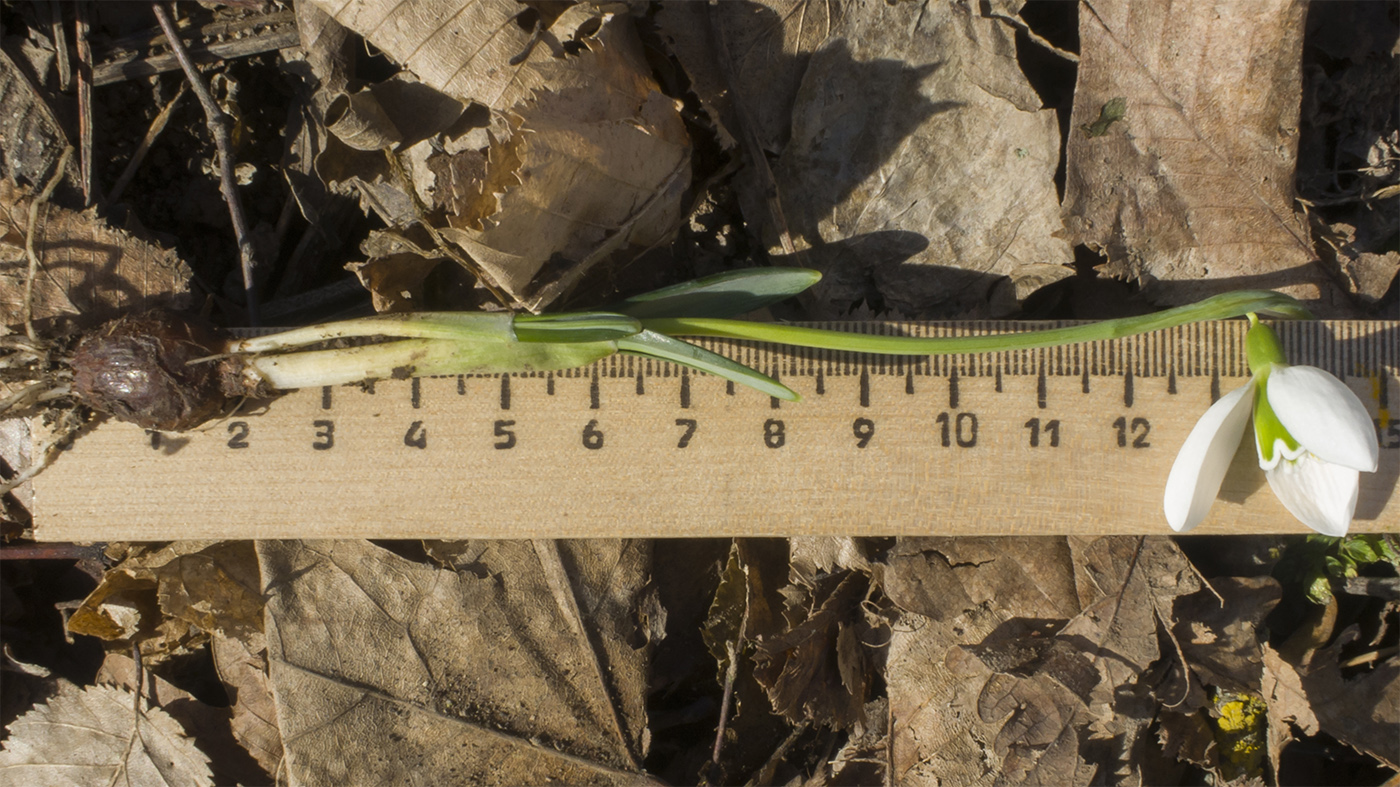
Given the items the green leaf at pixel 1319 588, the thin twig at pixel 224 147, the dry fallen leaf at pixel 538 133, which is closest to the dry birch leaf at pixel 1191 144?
the green leaf at pixel 1319 588

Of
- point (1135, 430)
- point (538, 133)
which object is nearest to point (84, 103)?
point (538, 133)

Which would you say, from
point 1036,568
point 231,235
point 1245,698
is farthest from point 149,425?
point 1245,698

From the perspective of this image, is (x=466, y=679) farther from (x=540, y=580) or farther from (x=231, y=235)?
(x=231, y=235)

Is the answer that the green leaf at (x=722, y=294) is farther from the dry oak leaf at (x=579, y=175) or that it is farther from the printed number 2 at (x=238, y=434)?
the printed number 2 at (x=238, y=434)

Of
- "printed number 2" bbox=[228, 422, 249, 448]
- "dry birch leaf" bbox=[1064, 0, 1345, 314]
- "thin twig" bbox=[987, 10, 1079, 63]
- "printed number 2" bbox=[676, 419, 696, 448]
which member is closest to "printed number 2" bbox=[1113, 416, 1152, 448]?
"dry birch leaf" bbox=[1064, 0, 1345, 314]

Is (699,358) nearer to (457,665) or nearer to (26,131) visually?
(457,665)

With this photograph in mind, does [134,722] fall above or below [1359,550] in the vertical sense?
below

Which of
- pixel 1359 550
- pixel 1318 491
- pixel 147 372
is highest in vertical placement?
pixel 147 372
